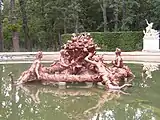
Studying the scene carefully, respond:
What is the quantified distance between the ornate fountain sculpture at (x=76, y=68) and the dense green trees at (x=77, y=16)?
1947 centimetres

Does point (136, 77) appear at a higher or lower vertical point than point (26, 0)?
lower

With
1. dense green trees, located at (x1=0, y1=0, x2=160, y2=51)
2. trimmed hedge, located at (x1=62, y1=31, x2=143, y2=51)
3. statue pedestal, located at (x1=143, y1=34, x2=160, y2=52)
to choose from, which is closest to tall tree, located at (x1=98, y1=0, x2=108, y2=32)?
dense green trees, located at (x1=0, y1=0, x2=160, y2=51)

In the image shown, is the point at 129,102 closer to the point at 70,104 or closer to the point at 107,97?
the point at 107,97

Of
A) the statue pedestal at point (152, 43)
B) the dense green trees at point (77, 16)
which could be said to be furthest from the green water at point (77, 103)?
the dense green trees at point (77, 16)

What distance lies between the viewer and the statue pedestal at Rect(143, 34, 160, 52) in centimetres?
2373

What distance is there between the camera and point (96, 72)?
10.1 m

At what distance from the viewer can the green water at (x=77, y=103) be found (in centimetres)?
623

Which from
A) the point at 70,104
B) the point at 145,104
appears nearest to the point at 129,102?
the point at 145,104

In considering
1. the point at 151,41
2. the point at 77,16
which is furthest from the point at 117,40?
the point at 77,16

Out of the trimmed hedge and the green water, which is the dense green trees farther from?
the green water

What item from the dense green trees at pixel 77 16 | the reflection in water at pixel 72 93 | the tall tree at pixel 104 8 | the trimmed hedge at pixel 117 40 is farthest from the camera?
the dense green trees at pixel 77 16

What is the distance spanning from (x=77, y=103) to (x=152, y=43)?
17265 mm

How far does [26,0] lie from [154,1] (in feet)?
38.4

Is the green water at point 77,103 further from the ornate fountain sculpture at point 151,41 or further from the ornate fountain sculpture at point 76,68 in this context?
the ornate fountain sculpture at point 151,41
